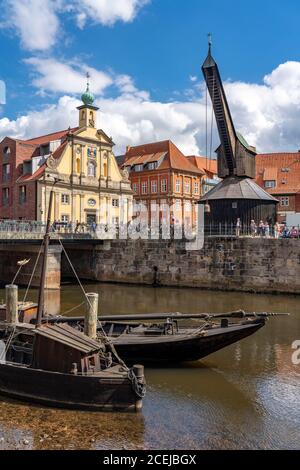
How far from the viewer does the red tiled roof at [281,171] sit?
54.9 meters

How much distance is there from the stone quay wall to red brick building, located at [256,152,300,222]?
21198mm

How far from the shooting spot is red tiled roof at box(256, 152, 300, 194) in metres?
54.9

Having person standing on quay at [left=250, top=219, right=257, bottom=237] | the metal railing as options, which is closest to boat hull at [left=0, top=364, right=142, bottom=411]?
the metal railing

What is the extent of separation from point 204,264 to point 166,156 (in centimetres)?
3610

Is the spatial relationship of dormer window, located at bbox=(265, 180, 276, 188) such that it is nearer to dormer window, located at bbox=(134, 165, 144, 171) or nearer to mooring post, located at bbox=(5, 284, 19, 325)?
dormer window, located at bbox=(134, 165, 144, 171)

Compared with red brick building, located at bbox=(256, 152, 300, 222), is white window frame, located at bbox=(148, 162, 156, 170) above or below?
above

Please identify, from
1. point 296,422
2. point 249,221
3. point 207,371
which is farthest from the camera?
point 249,221

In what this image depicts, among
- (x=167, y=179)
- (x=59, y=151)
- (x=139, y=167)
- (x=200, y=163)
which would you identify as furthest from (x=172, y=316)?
(x=200, y=163)

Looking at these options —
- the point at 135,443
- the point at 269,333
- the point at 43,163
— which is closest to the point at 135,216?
the point at 43,163

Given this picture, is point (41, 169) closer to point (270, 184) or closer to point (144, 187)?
point (144, 187)

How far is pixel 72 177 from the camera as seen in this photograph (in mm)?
50094

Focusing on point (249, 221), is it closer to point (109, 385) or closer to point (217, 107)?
point (217, 107)

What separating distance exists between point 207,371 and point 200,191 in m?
57.9
